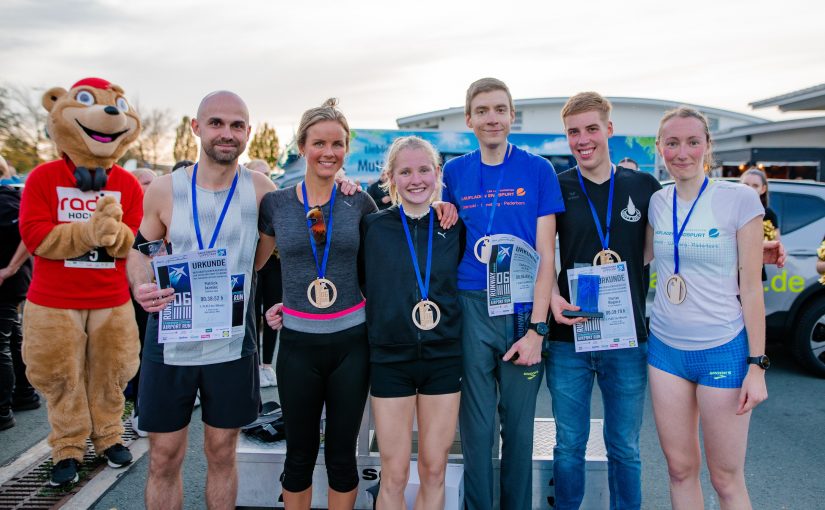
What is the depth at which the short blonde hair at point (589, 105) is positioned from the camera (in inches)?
112

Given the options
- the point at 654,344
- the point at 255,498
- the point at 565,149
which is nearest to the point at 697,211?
the point at 654,344

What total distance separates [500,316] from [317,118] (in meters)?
1.28

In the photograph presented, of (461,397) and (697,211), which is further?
(461,397)

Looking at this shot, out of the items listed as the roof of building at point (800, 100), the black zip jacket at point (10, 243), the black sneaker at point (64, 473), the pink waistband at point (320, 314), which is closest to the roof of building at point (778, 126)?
the roof of building at point (800, 100)

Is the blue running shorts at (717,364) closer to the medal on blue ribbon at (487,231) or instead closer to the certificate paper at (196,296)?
the medal on blue ribbon at (487,231)

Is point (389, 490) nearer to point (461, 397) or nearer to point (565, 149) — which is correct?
point (461, 397)

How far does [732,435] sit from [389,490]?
4.93 ft

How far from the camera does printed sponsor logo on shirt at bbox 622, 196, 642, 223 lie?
2828 mm

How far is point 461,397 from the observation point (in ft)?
9.34

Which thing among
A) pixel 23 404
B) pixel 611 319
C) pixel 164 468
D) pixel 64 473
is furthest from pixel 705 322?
pixel 23 404

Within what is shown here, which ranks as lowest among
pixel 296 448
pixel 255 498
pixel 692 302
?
pixel 255 498

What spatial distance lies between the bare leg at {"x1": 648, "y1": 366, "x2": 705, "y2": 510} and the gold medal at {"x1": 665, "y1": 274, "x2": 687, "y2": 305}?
0.34 metres

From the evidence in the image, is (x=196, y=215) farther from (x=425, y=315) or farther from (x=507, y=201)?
(x=507, y=201)

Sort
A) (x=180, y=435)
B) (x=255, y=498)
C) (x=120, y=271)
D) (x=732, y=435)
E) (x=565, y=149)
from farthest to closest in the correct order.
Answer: (x=565, y=149)
(x=120, y=271)
(x=255, y=498)
(x=180, y=435)
(x=732, y=435)
